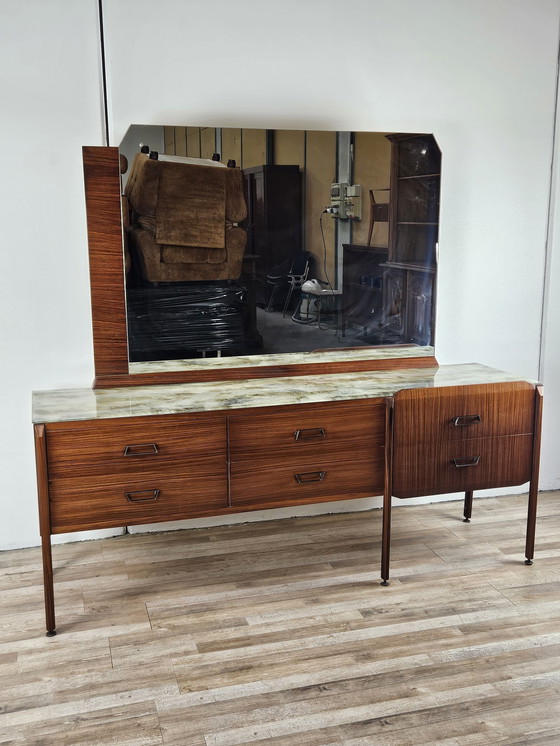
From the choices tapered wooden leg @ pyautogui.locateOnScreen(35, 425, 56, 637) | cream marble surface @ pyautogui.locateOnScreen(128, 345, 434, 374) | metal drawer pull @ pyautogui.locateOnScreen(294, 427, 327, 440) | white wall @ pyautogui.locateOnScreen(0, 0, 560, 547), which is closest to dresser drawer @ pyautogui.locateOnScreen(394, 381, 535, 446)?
metal drawer pull @ pyautogui.locateOnScreen(294, 427, 327, 440)

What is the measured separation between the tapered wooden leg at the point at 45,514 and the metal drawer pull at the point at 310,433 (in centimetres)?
82

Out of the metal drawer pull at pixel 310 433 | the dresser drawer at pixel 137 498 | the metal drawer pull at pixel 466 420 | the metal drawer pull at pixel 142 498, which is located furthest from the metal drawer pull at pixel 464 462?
the metal drawer pull at pixel 142 498

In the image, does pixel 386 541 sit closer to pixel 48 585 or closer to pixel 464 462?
pixel 464 462

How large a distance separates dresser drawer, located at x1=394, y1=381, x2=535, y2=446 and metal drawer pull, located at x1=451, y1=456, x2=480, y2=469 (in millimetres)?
83

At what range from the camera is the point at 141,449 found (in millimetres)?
2416

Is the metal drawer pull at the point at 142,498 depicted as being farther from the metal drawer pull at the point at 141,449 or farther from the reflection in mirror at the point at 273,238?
the reflection in mirror at the point at 273,238

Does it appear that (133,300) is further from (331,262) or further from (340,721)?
(340,721)

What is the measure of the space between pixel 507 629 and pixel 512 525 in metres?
0.89

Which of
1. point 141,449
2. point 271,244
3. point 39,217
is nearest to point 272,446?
point 141,449

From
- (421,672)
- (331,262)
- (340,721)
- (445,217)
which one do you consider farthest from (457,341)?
(340,721)

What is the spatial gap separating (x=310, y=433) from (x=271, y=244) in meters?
0.80

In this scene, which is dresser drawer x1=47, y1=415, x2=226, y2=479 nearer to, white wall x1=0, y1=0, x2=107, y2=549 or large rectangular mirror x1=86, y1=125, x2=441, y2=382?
large rectangular mirror x1=86, y1=125, x2=441, y2=382

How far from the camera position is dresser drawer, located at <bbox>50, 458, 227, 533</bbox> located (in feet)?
7.76

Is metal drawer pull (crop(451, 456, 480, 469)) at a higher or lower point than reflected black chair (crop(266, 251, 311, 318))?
lower
